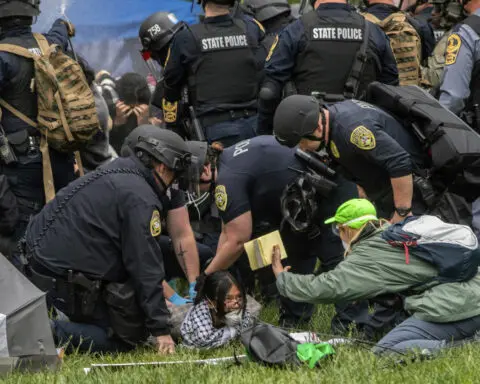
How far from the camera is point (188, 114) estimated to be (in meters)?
9.38

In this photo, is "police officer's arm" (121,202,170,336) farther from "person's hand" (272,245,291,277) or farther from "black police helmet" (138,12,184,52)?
"black police helmet" (138,12,184,52)

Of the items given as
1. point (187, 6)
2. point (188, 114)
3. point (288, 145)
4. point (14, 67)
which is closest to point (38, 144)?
point (14, 67)

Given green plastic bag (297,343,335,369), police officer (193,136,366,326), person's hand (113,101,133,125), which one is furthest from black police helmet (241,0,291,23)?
green plastic bag (297,343,335,369)

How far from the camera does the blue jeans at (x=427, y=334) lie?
20.9ft

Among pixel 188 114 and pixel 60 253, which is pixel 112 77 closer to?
pixel 188 114

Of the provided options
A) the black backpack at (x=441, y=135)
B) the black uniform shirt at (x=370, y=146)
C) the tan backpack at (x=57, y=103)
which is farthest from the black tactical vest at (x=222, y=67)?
the black uniform shirt at (x=370, y=146)

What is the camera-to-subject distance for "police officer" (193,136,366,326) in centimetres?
771

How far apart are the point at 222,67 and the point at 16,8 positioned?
5.24ft

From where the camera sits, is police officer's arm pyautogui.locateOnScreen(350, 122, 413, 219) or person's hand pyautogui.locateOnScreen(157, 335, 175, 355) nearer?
person's hand pyautogui.locateOnScreen(157, 335, 175, 355)

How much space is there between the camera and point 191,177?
7.62 metres

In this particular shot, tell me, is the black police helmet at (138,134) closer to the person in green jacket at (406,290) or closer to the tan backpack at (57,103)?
the tan backpack at (57,103)

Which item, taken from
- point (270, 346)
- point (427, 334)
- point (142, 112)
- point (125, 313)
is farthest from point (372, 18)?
point (270, 346)

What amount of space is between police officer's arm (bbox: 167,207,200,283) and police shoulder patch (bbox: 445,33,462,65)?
86.1 inches

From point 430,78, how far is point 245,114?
5.12 feet
